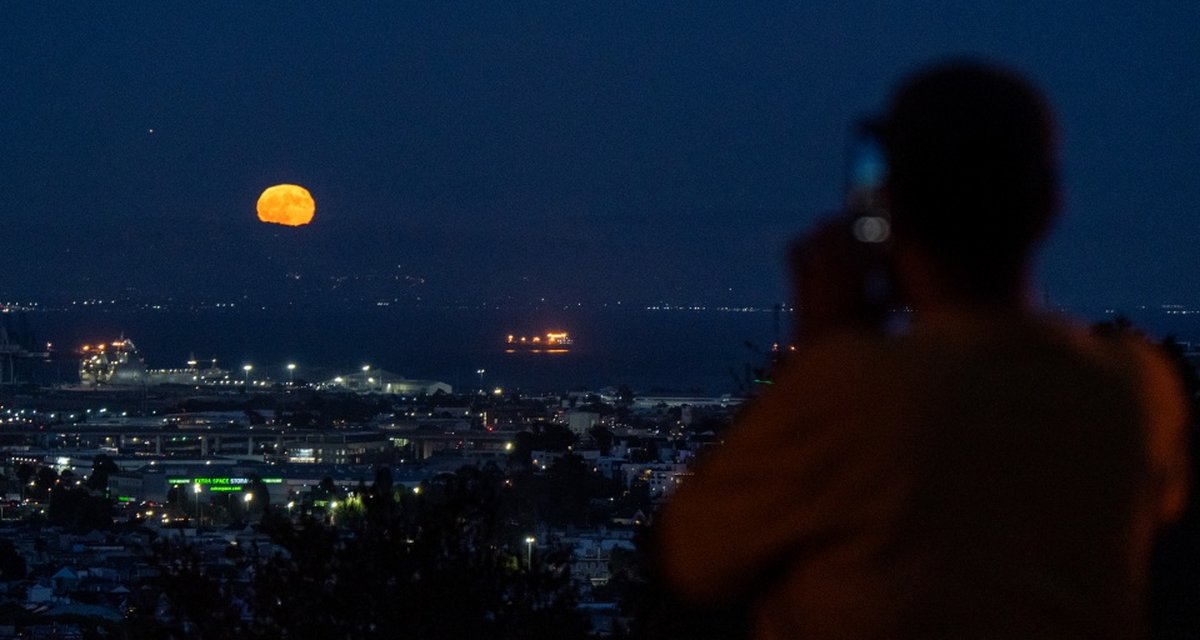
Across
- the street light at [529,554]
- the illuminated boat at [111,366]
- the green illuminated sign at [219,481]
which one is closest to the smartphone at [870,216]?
the street light at [529,554]

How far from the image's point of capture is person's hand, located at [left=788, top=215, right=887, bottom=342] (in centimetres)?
128

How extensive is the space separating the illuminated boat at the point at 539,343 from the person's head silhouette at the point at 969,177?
71.3 meters

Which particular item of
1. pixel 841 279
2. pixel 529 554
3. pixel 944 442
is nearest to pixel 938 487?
pixel 944 442

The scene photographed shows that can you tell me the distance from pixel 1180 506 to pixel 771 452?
0.49 m

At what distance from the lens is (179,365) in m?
62.6

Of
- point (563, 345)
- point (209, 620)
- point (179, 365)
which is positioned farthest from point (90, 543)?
point (563, 345)

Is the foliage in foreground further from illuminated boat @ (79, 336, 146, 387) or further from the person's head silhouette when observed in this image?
illuminated boat @ (79, 336, 146, 387)

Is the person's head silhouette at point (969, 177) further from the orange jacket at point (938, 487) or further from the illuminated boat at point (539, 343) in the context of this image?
the illuminated boat at point (539, 343)

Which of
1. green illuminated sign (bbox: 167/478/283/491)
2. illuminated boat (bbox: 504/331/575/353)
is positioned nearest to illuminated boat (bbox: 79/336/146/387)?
illuminated boat (bbox: 504/331/575/353)

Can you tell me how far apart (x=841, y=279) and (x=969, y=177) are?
0.14m

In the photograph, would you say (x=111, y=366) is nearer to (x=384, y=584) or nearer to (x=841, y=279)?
(x=384, y=584)

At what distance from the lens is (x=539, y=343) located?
253 feet

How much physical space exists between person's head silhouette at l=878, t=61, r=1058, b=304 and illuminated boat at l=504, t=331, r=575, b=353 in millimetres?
71326

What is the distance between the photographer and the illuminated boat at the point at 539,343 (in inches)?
2916
